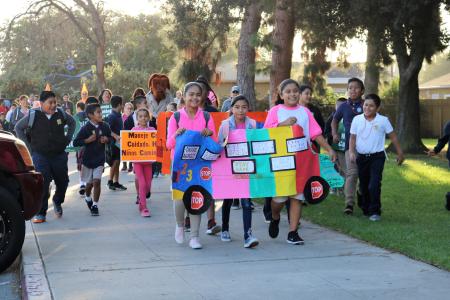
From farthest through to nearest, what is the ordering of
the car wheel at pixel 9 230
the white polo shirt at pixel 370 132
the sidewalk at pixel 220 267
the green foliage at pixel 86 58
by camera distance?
1. the green foliage at pixel 86 58
2. the white polo shirt at pixel 370 132
3. the car wheel at pixel 9 230
4. the sidewalk at pixel 220 267

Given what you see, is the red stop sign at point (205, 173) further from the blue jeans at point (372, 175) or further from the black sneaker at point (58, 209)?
the black sneaker at point (58, 209)

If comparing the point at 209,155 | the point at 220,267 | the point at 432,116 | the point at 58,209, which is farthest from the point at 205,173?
the point at 432,116

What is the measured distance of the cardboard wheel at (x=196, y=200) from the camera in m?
8.27

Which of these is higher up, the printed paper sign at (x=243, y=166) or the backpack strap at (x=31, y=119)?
the backpack strap at (x=31, y=119)

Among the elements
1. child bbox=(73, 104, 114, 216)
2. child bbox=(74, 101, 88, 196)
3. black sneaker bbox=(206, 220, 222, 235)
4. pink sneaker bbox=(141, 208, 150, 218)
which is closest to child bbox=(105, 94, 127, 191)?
child bbox=(74, 101, 88, 196)

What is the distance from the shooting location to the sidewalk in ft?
21.1

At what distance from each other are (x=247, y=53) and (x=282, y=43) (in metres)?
6.71

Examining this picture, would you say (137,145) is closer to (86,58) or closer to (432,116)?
(432,116)

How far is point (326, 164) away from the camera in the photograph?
455 inches

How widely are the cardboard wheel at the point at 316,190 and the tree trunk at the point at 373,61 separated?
44.4ft

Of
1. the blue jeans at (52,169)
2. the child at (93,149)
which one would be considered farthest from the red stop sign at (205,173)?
the child at (93,149)

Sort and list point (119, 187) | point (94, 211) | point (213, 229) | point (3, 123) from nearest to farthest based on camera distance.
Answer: point (213, 229) → point (94, 211) → point (119, 187) → point (3, 123)

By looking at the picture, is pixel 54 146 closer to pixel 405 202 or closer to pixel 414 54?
pixel 405 202

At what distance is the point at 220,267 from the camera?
24.4 feet
